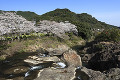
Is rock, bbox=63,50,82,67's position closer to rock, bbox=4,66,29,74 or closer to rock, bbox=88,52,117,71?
rock, bbox=88,52,117,71

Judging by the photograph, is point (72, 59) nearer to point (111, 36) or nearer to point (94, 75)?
point (94, 75)

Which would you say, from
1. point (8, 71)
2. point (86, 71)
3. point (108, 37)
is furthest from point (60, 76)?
point (108, 37)

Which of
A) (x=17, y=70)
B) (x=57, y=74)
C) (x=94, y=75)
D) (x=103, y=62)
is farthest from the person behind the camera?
(x=103, y=62)

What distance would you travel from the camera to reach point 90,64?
2709cm

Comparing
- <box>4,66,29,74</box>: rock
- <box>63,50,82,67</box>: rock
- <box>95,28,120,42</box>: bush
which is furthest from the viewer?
<box>95,28,120,42</box>: bush

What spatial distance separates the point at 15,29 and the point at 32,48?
8218 mm

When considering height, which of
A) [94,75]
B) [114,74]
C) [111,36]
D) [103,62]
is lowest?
[94,75]

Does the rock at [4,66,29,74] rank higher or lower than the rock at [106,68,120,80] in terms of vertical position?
lower

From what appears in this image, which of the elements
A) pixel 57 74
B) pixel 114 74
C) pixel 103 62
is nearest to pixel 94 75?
pixel 114 74

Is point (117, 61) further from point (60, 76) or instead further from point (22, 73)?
point (22, 73)

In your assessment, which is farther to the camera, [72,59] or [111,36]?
[111,36]

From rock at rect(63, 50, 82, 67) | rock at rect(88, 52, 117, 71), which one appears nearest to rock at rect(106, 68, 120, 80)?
rock at rect(88, 52, 117, 71)

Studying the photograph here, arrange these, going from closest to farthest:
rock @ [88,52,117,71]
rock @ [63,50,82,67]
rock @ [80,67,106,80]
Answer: rock @ [80,67,106,80], rock @ [88,52,117,71], rock @ [63,50,82,67]

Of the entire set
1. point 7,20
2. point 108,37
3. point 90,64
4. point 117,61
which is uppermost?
point 7,20
